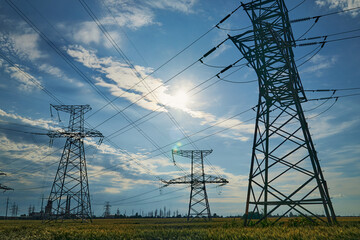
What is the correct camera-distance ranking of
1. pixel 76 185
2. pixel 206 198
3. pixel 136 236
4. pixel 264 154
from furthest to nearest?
pixel 206 198 → pixel 76 185 → pixel 264 154 → pixel 136 236

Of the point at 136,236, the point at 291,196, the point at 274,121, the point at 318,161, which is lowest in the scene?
the point at 136,236

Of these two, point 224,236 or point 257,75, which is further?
point 257,75

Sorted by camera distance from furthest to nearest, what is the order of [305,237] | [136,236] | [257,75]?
1. [257,75]
2. [136,236]
3. [305,237]

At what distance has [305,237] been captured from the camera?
8445 mm

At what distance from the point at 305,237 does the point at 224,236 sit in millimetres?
3257

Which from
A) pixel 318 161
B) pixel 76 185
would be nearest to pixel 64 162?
pixel 76 185

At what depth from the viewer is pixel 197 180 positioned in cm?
5259

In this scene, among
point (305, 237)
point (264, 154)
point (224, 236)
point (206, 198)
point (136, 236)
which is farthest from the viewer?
point (206, 198)

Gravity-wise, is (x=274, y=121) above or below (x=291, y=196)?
above

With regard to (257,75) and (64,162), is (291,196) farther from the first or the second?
(64,162)

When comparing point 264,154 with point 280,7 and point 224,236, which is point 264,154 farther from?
point 280,7

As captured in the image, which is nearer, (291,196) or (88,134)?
(291,196)

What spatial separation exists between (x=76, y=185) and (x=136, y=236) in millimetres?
28766

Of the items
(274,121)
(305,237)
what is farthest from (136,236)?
(274,121)
